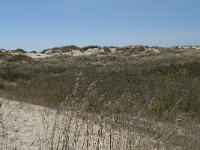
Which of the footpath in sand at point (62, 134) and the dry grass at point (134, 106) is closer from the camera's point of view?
the footpath in sand at point (62, 134)

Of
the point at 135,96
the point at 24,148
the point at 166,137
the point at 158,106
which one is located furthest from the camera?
the point at 135,96

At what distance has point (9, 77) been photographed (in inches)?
867

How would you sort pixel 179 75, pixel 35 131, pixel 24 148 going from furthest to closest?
pixel 179 75 < pixel 35 131 < pixel 24 148

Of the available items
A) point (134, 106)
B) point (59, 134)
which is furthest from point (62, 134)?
point (134, 106)

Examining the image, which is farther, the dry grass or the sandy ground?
the dry grass

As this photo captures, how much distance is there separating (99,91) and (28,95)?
307 centimetres

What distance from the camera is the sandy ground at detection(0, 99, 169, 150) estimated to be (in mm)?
5477

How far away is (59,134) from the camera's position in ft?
22.1

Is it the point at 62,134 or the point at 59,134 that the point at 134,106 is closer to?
the point at 59,134

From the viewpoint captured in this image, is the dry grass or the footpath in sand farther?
the dry grass

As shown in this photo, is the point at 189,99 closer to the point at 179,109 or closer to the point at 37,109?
the point at 179,109

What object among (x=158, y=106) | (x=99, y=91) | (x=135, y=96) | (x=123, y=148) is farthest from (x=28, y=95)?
(x=123, y=148)

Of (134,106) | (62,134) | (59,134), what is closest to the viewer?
(62,134)

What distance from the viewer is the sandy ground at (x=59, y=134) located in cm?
548
